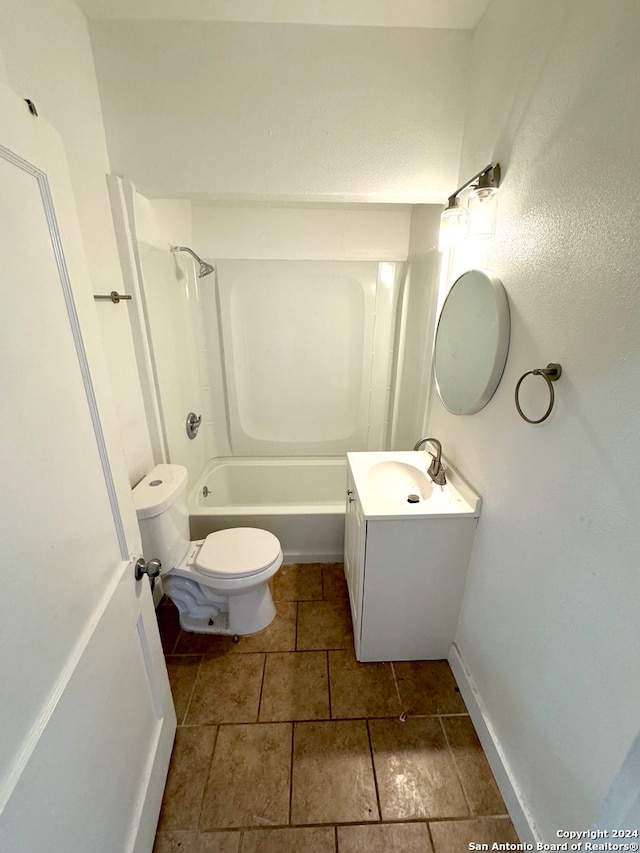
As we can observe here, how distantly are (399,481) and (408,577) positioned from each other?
42 cm

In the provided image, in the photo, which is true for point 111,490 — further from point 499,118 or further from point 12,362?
point 499,118


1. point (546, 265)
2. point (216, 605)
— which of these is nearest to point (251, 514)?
point (216, 605)

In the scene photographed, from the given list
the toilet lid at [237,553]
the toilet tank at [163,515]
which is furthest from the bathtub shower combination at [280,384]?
the toilet tank at [163,515]

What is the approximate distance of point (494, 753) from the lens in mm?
1181

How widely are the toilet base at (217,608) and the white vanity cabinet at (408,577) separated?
1.52 ft

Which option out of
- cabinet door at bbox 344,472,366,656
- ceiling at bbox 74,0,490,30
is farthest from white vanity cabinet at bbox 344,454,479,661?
ceiling at bbox 74,0,490,30

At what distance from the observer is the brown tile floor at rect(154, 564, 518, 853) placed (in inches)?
41.9

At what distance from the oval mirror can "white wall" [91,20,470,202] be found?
535 millimetres

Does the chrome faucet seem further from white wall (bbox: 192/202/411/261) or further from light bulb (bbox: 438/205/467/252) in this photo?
white wall (bbox: 192/202/411/261)

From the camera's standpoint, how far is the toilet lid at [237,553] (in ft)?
5.00

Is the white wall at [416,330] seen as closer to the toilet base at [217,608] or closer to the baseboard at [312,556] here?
the baseboard at [312,556]

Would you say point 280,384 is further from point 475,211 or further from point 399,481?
point 475,211

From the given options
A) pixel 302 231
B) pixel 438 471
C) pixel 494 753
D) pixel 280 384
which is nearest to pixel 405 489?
pixel 438 471

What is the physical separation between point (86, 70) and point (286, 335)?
157 cm
